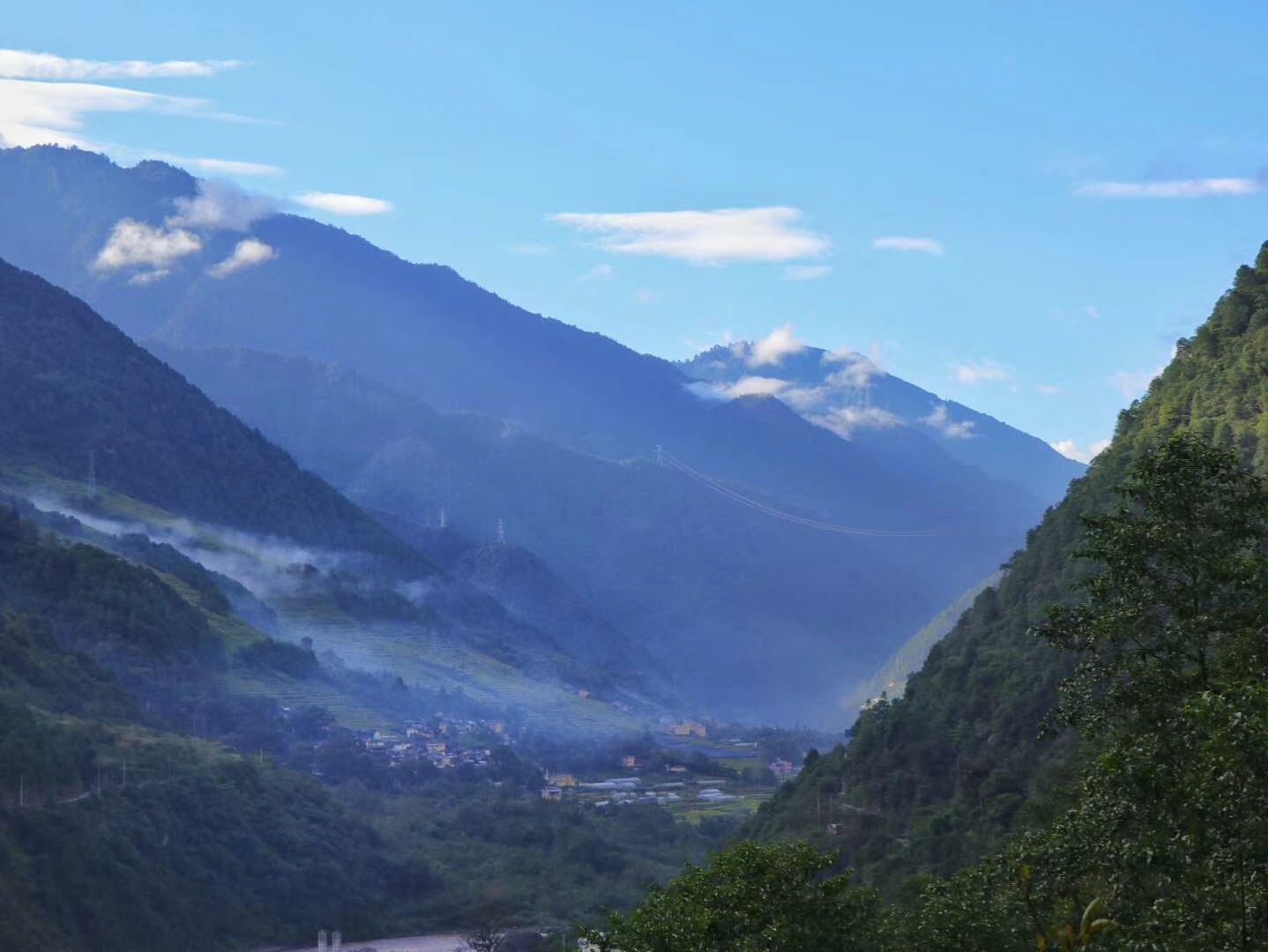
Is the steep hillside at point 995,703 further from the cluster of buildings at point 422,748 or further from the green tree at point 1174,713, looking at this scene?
the cluster of buildings at point 422,748

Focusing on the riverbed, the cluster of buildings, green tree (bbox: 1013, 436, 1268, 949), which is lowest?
the riverbed

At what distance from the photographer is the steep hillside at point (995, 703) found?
217 ft

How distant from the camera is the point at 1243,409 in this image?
77.9m

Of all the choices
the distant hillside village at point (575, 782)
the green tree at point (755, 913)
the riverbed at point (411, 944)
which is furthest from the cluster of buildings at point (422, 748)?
the green tree at point (755, 913)

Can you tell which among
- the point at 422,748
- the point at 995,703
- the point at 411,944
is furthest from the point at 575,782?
the point at 995,703

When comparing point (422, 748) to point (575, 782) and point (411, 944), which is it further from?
point (411, 944)

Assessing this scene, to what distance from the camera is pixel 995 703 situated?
74.8 meters

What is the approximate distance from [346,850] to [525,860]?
17.7m

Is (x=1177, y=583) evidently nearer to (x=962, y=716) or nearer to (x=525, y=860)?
(x=962, y=716)

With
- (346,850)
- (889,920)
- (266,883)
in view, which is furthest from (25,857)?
(889,920)

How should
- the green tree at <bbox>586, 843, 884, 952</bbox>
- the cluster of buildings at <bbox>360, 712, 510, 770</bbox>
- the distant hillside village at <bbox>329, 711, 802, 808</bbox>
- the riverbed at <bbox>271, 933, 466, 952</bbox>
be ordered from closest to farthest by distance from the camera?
1. the green tree at <bbox>586, 843, 884, 952</bbox>
2. the riverbed at <bbox>271, 933, 466, 952</bbox>
3. the distant hillside village at <bbox>329, 711, 802, 808</bbox>
4. the cluster of buildings at <bbox>360, 712, 510, 770</bbox>

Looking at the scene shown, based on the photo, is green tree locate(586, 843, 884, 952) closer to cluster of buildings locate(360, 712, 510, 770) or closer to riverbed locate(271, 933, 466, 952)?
riverbed locate(271, 933, 466, 952)

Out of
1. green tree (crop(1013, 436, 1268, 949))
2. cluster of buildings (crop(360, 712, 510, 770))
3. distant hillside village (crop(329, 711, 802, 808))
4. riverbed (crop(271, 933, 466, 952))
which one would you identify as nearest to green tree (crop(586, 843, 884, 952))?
green tree (crop(1013, 436, 1268, 949))

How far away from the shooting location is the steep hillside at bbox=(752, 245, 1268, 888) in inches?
2603
